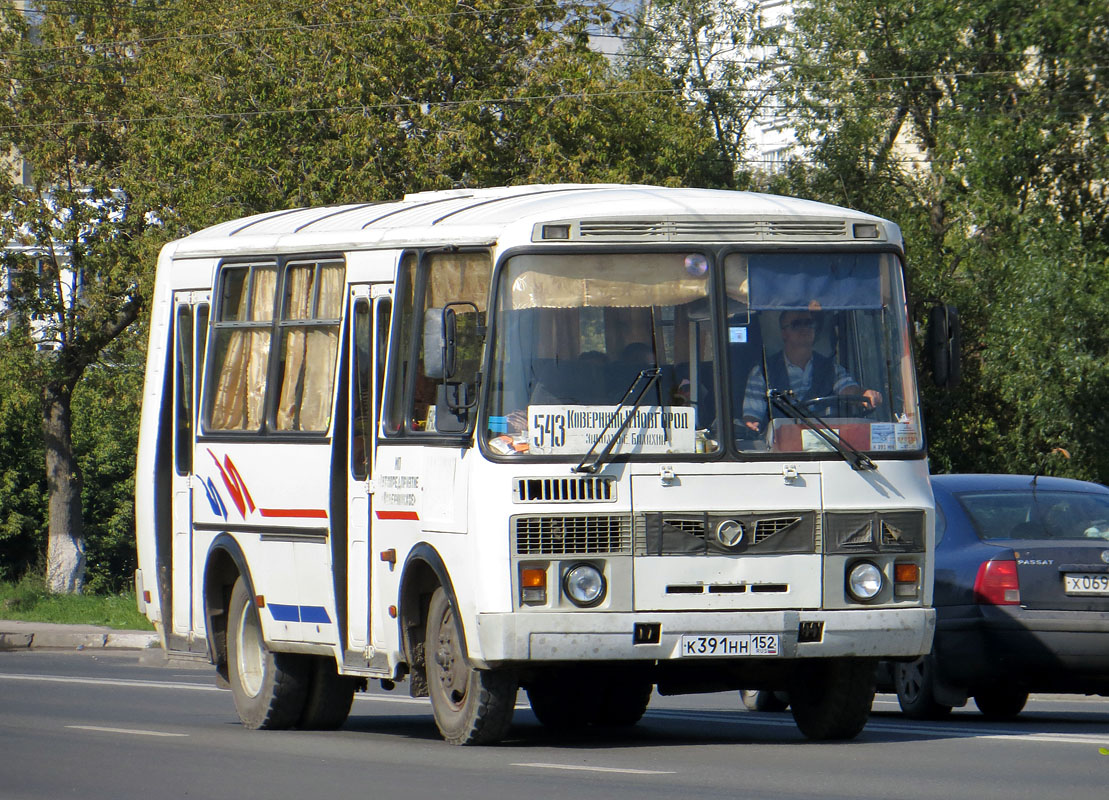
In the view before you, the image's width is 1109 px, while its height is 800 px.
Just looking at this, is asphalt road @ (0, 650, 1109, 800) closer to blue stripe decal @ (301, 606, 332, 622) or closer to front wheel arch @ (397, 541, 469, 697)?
front wheel arch @ (397, 541, 469, 697)

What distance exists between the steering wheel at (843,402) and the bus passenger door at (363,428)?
2366 millimetres

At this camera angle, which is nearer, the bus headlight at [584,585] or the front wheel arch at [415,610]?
the bus headlight at [584,585]

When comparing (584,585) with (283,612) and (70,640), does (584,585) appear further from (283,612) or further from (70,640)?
(70,640)

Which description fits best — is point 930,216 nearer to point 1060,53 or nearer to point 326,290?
point 1060,53

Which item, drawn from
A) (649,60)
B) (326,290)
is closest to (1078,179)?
(649,60)

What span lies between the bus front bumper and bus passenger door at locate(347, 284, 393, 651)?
147cm

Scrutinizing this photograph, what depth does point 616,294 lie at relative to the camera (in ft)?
32.7

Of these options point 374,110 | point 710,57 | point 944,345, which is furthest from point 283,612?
point 710,57

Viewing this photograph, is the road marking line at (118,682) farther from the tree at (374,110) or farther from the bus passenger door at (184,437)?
the tree at (374,110)

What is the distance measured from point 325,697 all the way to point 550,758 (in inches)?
108

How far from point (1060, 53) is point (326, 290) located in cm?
2494

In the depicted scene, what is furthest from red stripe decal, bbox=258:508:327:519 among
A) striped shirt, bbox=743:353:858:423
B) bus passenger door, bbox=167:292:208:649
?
striped shirt, bbox=743:353:858:423

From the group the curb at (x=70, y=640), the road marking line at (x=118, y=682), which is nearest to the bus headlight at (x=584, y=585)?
the road marking line at (x=118, y=682)

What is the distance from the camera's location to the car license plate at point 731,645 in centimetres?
972
